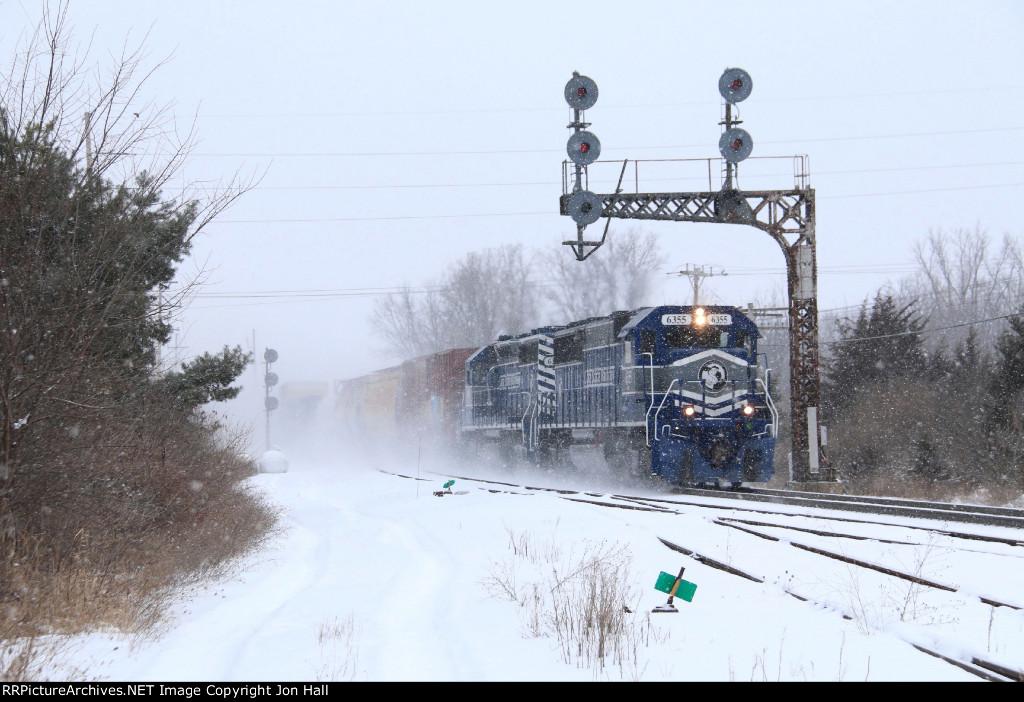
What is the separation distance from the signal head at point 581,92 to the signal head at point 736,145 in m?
3.18

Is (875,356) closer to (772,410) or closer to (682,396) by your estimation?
(772,410)

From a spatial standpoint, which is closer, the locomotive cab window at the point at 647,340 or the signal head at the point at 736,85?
the locomotive cab window at the point at 647,340

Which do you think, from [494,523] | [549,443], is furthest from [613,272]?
[494,523]

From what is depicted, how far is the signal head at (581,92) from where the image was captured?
18.4m

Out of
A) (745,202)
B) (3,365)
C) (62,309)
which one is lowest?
(3,365)

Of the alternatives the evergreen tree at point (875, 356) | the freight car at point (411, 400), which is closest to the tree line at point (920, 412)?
the evergreen tree at point (875, 356)

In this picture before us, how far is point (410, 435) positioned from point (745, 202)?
20873 millimetres

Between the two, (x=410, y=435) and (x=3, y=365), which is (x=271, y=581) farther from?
(x=410, y=435)

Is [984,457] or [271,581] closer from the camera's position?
[271,581]

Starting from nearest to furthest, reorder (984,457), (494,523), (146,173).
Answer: (146,173) → (494,523) → (984,457)

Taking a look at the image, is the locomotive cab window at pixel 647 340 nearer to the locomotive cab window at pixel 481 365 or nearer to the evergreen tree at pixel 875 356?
the locomotive cab window at pixel 481 365

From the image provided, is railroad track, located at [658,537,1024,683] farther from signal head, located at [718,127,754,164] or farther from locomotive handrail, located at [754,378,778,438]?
signal head, located at [718,127,754,164]

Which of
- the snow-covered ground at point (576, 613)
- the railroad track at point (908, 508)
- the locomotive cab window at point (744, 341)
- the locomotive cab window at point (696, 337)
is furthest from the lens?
the locomotive cab window at point (744, 341)

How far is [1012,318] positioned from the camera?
2067 cm
